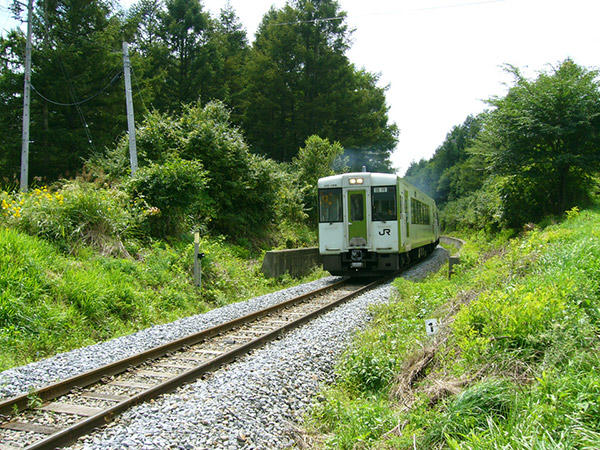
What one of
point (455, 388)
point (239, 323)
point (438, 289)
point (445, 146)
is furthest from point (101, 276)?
point (445, 146)

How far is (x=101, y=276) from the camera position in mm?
8117

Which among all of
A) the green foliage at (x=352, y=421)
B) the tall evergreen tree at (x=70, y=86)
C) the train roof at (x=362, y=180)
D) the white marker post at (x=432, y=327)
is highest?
the tall evergreen tree at (x=70, y=86)

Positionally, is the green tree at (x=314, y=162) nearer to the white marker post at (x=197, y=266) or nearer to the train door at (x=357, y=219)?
the train door at (x=357, y=219)

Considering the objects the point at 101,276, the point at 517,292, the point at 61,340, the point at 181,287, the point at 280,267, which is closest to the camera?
the point at 517,292

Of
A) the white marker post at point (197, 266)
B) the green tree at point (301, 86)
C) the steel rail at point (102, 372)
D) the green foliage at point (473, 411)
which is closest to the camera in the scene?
the green foliage at point (473, 411)

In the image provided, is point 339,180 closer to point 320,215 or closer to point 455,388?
point 320,215

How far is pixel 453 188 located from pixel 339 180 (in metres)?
59.7

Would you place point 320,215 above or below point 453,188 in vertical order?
below

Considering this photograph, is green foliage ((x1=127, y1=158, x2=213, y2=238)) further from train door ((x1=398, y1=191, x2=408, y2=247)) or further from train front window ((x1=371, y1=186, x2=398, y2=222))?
train door ((x1=398, y1=191, x2=408, y2=247))

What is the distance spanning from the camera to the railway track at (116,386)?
11.7ft

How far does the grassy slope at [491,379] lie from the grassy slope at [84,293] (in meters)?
3.96

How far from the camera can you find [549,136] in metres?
16.4

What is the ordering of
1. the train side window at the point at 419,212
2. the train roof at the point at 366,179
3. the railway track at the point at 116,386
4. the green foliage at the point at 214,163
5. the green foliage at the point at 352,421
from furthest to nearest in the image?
the green foliage at the point at 214,163, the train side window at the point at 419,212, the train roof at the point at 366,179, the railway track at the point at 116,386, the green foliage at the point at 352,421

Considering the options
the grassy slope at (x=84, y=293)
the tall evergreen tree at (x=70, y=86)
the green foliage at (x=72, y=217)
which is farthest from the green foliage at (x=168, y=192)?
the tall evergreen tree at (x=70, y=86)
